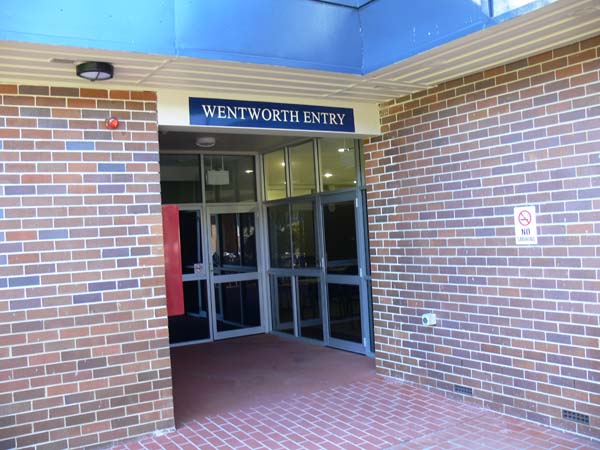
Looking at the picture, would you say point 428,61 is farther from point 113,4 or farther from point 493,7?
point 113,4

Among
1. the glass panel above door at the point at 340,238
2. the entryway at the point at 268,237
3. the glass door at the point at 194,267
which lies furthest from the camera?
the glass door at the point at 194,267

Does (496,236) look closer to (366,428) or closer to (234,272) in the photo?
(366,428)

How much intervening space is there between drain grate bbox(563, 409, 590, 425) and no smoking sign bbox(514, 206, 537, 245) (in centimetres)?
136

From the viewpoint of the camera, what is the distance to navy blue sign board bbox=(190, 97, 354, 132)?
5031 mm

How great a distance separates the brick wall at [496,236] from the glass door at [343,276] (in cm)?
107

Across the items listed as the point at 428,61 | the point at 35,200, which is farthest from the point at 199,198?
the point at 428,61

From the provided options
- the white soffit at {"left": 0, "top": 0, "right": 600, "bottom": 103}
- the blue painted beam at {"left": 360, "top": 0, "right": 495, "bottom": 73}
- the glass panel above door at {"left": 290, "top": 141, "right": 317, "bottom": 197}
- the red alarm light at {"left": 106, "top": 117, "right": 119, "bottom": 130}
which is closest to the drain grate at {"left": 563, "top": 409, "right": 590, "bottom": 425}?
the white soffit at {"left": 0, "top": 0, "right": 600, "bottom": 103}

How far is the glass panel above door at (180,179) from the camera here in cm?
866

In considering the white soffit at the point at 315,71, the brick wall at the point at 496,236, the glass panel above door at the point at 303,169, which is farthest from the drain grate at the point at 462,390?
the glass panel above door at the point at 303,169

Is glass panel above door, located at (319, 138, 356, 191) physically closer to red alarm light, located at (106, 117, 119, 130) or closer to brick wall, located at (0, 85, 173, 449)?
brick wall, located at (0, 85, 173, 449)

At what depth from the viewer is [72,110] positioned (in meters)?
4.50

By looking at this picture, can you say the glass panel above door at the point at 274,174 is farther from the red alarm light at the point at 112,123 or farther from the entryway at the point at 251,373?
the red alarm light at the point at 112,123

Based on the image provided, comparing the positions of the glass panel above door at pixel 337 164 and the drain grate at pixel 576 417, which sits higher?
the glass panel above door at pixel 337 164

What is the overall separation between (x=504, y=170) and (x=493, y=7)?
1.49 m
